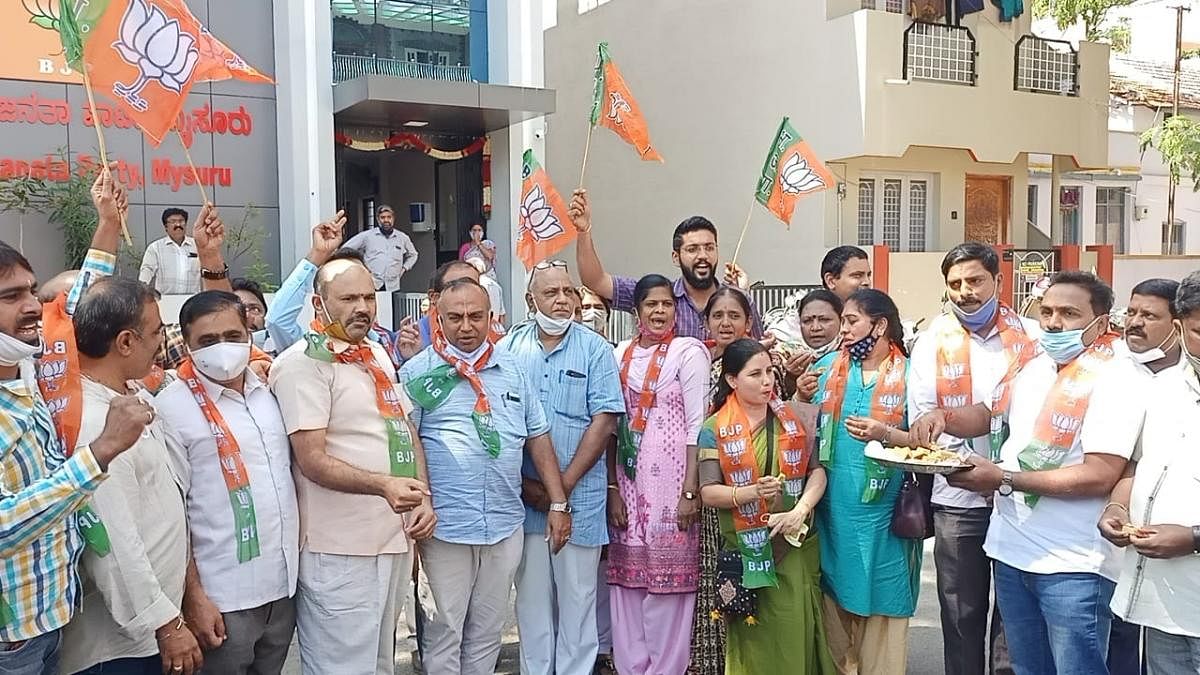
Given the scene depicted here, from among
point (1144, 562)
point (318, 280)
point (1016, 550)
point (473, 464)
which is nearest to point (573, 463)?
point (473, 464)

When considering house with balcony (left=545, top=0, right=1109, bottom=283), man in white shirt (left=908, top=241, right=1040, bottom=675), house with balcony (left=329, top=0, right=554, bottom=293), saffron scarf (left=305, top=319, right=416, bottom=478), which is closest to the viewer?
saffron scarf (left=305, top=319, right=416, bottom=478)

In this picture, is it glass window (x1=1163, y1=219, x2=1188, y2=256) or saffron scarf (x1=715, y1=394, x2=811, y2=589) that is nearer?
saffron scarf (x1=715, y1=394, x2=811, y2=589)

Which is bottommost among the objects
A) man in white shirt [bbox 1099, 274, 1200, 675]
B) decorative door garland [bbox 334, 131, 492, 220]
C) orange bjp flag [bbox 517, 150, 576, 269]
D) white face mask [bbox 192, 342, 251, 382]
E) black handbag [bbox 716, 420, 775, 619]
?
black handbag [bbox 716, 420, 775, 619]

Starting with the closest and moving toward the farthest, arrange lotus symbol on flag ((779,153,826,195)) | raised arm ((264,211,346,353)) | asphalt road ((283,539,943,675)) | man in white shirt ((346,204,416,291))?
raised arm ((264,211,346,353)) < asphalt road ((283,539,943,675)) < lotus symbol on flag ((779,153,826,195)) < man in white shirt ((346,204,416,291))

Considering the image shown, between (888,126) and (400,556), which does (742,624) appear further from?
(888,126)

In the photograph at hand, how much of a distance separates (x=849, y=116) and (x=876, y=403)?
11042 mm

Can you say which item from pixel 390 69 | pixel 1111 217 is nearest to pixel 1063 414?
pixel 390 69

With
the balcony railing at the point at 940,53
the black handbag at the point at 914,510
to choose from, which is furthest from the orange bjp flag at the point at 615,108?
the balcony railing at the point at 940,53

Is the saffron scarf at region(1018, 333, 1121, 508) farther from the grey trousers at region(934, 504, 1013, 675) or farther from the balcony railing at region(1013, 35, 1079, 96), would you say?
the balcony railing at region(1013, 35, 1079, 96)

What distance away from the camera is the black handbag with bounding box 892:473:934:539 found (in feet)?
13.9

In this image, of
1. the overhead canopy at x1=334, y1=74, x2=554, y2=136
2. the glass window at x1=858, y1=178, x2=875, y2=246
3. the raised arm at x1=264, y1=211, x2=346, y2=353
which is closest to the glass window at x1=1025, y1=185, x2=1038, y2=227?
the glass window at x1=858, y1=178, x2=875, y2=246

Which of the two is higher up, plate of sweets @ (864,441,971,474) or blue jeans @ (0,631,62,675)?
plate of sweets @ (864,441,971,474)

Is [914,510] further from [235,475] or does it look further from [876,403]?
[235,475]

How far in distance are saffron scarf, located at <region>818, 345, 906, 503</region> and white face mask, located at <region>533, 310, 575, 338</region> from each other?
1.17 meters
